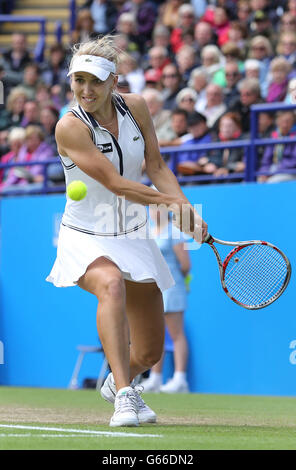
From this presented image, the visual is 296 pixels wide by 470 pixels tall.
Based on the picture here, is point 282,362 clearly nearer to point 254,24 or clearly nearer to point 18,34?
point 254,24

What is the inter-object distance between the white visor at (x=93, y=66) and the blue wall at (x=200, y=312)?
405 cm

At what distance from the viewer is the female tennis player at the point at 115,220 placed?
212 inches

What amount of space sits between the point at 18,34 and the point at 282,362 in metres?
8.45

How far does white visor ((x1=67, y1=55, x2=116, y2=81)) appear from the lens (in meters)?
5.48

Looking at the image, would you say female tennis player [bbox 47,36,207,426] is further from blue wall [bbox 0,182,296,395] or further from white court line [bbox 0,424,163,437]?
blue wall [bbox 0,182,296,395]

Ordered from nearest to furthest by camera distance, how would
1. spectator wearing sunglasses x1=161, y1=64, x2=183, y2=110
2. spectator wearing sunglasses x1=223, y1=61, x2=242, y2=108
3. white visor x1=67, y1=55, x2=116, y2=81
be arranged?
white visor x1=67, y1=55, x2=116, y2=81 < spectator wearing sunglasses x1=223, y1=61, x2=242, y2=108 < spectator wearing sunglasses x1=161, y1=64, x2=183, y2=110

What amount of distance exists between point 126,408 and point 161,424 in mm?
554

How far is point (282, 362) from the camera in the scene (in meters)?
9.35

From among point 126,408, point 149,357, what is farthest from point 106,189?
point 126,408

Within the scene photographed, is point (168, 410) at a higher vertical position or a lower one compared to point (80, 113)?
lower

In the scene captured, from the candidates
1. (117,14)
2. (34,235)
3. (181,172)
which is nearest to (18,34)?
(117,14)

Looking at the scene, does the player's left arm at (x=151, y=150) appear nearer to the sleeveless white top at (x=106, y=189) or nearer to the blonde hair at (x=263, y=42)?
the sleeveless white top at (x=106, y=189)

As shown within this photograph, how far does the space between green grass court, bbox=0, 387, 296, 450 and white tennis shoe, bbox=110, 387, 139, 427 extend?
0.24 feet

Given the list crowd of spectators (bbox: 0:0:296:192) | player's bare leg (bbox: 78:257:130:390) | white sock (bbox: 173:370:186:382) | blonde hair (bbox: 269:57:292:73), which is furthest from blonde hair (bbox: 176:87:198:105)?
player's bare leg (bbox: 78:257:130:390)
